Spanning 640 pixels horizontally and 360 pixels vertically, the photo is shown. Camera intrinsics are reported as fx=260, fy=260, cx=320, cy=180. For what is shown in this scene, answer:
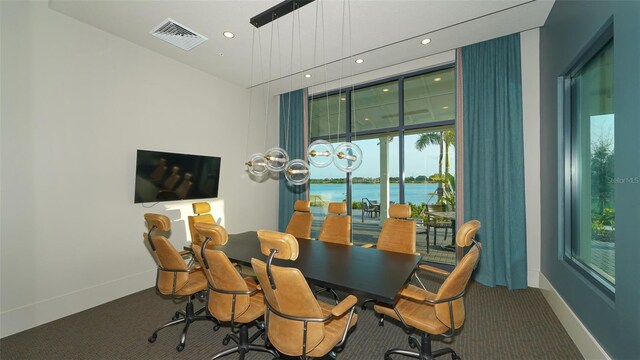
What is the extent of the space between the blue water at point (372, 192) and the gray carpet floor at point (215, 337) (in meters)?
1.99

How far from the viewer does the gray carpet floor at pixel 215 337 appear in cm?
245

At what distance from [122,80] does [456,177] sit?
539 cm

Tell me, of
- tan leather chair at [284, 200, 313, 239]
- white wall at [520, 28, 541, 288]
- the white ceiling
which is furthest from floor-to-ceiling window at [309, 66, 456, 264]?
tan leather chair at [284, 200, 313, 239]

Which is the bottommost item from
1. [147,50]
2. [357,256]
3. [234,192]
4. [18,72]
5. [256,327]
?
[256,327]

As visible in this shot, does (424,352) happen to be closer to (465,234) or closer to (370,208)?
(465,234)

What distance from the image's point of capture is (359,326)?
2.94m

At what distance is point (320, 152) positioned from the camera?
9.59 feet

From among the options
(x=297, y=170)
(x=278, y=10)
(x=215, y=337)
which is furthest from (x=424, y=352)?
(x=278, y=10)

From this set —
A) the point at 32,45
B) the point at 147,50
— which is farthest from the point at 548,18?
the point at 32,45

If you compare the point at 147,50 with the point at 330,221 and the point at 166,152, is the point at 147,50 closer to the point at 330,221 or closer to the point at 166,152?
the point at 166,152

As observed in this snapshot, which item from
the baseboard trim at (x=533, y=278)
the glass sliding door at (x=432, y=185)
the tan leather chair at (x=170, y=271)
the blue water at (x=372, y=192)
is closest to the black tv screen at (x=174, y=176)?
the tan leather chair at (x=170, y=271)

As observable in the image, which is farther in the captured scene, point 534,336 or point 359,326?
point 359,326

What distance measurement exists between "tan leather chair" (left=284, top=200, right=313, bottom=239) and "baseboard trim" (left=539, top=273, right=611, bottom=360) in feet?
10.2

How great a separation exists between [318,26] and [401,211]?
2.73 m
